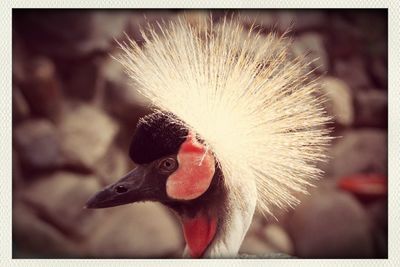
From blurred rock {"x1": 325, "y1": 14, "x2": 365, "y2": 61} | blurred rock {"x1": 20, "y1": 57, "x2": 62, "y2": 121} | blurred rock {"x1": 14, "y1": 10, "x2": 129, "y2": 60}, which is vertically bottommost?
blurred rock {"x1": 20, "y1": 57, "x2": 62, "y2": 121}

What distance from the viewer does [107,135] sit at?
2.11 metres

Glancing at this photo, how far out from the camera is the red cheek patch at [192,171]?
78.8 inches

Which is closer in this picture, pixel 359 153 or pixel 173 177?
pixel 173 177

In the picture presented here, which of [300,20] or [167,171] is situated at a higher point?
[300,20]

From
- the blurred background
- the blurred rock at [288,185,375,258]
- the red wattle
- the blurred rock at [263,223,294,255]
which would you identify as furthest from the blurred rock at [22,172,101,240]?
the blurred rock at [288,185,375,258]

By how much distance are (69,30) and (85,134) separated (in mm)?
388

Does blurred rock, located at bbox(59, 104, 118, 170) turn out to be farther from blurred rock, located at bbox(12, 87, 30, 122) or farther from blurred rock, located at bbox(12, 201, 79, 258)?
blurred rock, located at bbox(12, 201, 79, 258)

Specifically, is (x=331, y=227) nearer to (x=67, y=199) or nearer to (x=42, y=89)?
(x=67, y=199)

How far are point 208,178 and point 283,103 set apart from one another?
0.37 m

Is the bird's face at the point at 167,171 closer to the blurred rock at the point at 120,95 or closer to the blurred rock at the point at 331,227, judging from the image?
the blurred rock at the point at 120,95

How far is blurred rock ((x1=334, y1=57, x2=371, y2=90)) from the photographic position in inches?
84.7

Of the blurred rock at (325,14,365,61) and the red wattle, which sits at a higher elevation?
the blurred rock at (325,14,365,61)

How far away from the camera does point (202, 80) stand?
6.66ft

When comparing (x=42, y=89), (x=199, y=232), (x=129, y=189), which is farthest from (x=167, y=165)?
(x=42, y=89)
